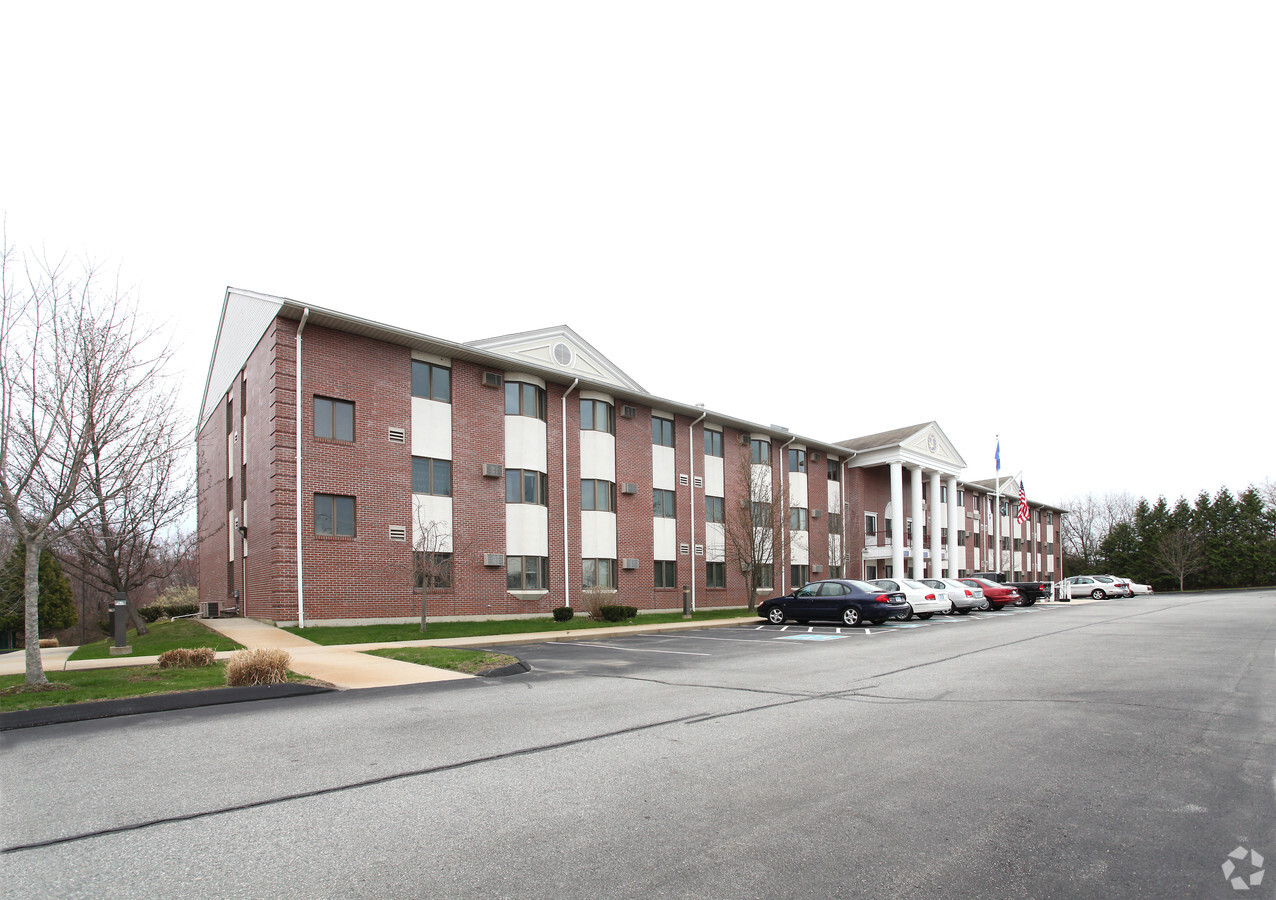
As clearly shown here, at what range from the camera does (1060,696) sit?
9680 mm

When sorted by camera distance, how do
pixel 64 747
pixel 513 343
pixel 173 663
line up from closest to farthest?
1. pixel 64 747
2. pixel 173 663
3. pixel 513 343

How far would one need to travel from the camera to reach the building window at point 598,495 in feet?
104

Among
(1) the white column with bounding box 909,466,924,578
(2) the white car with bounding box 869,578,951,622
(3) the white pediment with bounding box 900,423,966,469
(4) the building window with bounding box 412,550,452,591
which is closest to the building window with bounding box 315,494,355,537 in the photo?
(4) the building window with bounding box 412,550,452,591

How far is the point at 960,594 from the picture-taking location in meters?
32.8

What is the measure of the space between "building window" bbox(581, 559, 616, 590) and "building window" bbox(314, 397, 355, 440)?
10.7 m

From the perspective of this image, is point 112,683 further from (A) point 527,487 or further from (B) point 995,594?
(B) point 995,594

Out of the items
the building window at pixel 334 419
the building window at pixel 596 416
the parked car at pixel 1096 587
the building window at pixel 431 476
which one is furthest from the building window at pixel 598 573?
the parked car at pixel 1096 587

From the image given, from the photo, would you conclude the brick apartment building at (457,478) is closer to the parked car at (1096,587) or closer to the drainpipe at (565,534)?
the drainpipe at (565,534)

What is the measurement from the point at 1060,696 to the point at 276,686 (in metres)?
10.4

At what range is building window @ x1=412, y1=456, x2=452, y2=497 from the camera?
25828 millimetres

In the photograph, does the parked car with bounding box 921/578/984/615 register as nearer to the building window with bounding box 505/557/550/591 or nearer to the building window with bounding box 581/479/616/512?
the building window with bounding box 581/479/616/512

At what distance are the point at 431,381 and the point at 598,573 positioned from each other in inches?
407

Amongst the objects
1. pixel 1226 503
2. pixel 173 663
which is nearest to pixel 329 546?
pixel 173 663

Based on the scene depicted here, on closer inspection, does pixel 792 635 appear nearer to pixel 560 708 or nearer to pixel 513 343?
pixel 560 708
